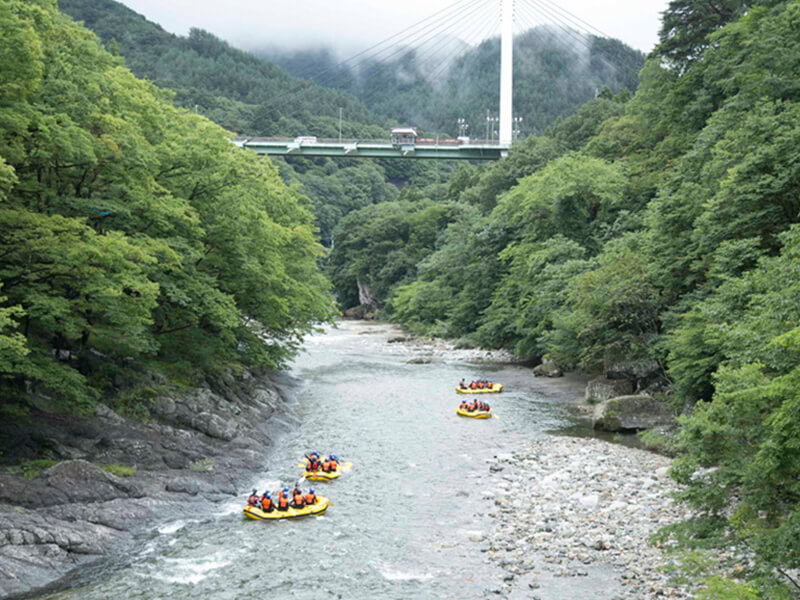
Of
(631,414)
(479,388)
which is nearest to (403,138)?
(479,388)

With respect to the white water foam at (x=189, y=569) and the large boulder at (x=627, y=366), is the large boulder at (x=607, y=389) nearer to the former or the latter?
the large boulder at (x=627, y=366)

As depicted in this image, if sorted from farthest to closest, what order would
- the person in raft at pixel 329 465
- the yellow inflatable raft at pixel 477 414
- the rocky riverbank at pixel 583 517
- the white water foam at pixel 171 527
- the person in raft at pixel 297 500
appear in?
1. the yellow inflatable raft at pixel 477 414
2. the person in raft at pixel 329 465
3. the person in raft at pixel 297 500
4. the white water foam at pixel 171 527
5. the rocky riverbank at pixel 583 517

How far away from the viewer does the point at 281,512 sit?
1450 centimetres

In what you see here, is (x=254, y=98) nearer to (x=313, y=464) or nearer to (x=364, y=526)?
(x=313, y=464)

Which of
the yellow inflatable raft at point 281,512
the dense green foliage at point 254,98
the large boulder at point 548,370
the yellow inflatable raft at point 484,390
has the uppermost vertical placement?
the dense green foliage at point 254,98

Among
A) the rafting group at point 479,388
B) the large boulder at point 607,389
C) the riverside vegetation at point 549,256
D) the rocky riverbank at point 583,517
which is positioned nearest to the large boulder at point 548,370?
the riverside vegetation at point 549,256

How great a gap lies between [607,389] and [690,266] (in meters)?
6.59

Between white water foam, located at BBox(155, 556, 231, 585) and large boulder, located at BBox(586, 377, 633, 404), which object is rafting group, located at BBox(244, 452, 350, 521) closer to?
white water foam, located at BBox(155, 556, 231, 585)

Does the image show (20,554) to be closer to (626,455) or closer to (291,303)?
(626,455)

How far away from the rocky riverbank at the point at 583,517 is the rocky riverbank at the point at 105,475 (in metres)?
6.61

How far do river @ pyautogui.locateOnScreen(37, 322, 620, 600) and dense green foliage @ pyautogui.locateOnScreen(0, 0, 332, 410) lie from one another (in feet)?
13.0

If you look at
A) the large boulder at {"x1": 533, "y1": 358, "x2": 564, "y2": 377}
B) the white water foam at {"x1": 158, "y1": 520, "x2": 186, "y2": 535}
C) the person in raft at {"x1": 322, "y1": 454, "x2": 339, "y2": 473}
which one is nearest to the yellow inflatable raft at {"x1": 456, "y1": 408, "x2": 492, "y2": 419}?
the person in raft at {"x1": 322, "y1": 454, "x2": 339, "y2": 473}

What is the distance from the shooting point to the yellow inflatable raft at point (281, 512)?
14.4m

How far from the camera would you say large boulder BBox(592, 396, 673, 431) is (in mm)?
21078
